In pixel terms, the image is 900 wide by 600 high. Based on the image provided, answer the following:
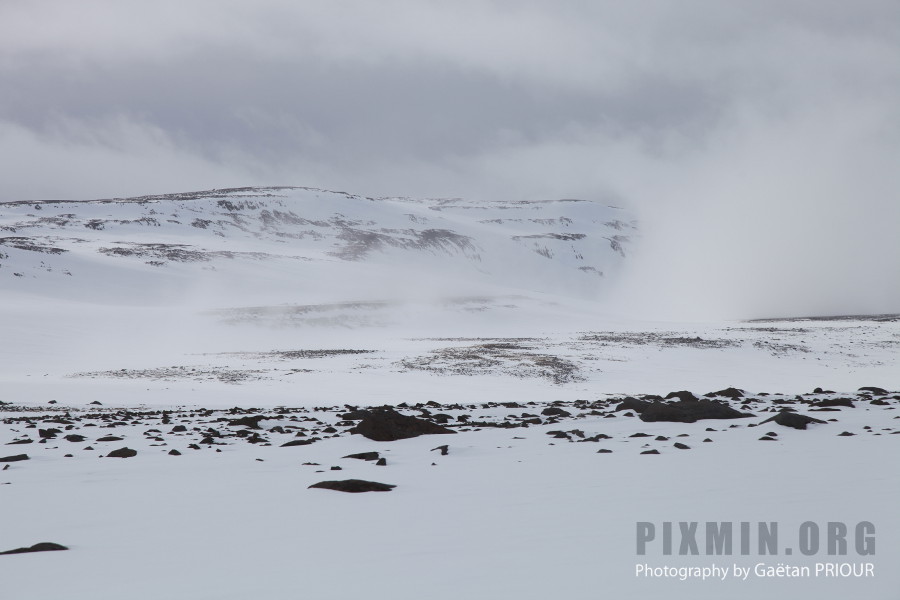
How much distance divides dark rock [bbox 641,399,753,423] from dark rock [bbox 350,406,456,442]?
217 inches

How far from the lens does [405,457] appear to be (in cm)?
1228

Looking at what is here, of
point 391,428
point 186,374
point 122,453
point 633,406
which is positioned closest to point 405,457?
point 391,428

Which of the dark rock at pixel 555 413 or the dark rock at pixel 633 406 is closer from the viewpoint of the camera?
the dark rock at pixel 633 406

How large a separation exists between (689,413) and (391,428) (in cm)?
797

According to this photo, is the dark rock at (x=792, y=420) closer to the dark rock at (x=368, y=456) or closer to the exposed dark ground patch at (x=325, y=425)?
the exposed dark ground patch at (x=325, y=425)

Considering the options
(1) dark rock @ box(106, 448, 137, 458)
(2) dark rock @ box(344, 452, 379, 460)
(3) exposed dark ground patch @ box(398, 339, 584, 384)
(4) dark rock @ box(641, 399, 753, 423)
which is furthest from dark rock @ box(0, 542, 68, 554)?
(3) exposed dark ground patch @ box(398, 339, 584, 384)

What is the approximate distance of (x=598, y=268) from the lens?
15575 centimetres

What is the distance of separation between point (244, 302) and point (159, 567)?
74.9 metres

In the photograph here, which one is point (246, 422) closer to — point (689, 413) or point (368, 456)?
point (368, 456)

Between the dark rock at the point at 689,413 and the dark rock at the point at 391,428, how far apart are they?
18.1 ft

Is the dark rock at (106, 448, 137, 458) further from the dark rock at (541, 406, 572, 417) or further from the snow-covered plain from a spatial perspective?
the dark rock at (541, 406, 572, 417)

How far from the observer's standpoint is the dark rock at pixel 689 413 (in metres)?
16.7

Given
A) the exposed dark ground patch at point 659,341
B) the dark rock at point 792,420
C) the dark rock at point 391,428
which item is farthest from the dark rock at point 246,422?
the exposed dark ground patch at point 659,341

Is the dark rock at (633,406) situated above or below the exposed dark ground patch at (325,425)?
above
